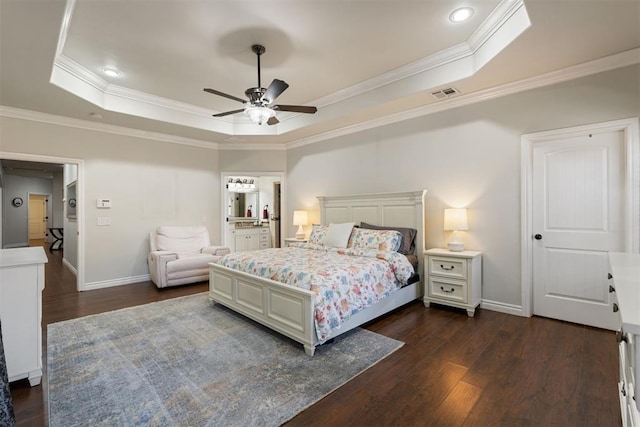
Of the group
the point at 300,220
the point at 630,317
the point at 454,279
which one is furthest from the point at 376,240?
the point at 630,317

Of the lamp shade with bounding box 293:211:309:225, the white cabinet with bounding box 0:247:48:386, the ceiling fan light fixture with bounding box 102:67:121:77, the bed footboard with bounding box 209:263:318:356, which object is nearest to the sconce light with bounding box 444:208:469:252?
the bed footboard with bounding box 209:263:318:356

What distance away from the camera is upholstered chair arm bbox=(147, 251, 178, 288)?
4637 mm

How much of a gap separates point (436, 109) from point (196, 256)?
4.49 m

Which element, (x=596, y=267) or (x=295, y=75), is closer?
(x=596, y=267)

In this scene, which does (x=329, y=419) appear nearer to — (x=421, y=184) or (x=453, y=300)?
(x=453, y=300)

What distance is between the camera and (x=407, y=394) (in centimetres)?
202

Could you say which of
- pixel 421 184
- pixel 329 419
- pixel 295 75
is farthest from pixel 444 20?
pixel 329 419

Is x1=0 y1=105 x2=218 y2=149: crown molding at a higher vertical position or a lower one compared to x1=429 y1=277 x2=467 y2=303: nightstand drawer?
higher

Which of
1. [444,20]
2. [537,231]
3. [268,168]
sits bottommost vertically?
[537,231]

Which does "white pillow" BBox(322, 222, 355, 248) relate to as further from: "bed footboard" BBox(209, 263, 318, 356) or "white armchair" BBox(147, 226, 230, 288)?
"white armchair" BBox(147, 226, 230, 288)

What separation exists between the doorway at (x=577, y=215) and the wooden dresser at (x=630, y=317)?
1.33 m

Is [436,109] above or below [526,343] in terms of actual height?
above

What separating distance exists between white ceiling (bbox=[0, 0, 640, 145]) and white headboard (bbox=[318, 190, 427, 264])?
127 cm

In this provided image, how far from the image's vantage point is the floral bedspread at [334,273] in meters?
2.62
